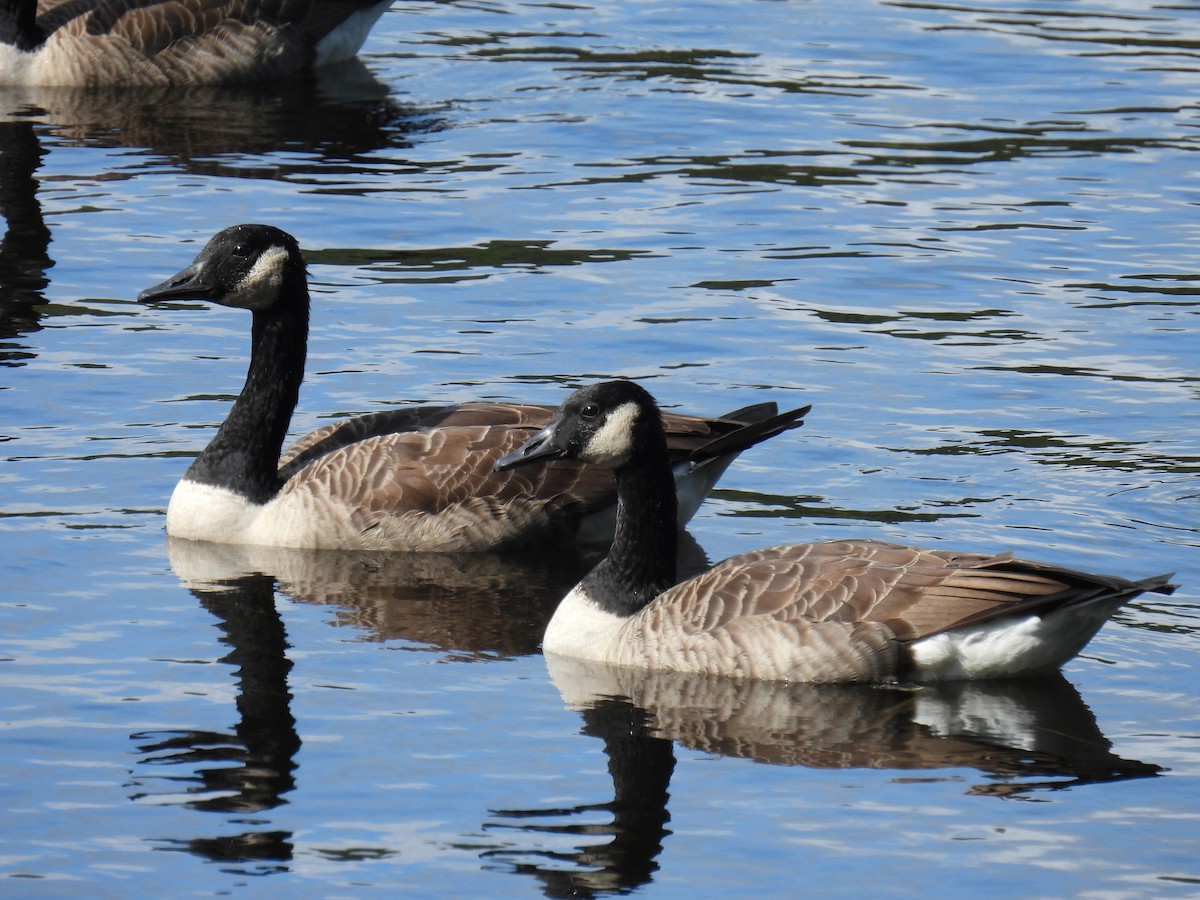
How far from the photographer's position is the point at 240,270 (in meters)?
13.0

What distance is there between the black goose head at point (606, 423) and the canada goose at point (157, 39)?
13.2 meters

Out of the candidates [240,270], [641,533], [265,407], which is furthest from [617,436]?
[240,270]

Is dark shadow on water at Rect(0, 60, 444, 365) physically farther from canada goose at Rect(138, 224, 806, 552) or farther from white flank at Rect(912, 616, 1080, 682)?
white flank at Rect(912, 616, 1080, 682)

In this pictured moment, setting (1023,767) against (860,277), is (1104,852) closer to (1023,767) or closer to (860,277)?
(1023,767)

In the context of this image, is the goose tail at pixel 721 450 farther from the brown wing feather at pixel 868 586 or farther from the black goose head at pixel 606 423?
the brown wing feather at pixel 868 586

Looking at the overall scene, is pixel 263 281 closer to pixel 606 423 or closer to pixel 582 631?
pixel 606 423

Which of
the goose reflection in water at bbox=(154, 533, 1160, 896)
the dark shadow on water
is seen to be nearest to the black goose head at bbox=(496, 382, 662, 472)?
the goose reflection in water at bbox=(154, 533, 1160, 896)

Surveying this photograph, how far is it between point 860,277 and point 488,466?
5.50 meters

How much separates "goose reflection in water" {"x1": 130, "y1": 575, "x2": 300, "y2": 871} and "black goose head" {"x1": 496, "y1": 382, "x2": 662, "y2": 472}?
5.97 ft

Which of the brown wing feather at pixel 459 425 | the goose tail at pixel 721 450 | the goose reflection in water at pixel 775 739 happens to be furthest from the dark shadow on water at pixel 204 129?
the goose reflection in water at pixel 775 739

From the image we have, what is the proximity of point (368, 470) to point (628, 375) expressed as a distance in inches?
109

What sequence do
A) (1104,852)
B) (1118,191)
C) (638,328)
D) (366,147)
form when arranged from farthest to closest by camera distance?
(366,147) < (1118,191) < (638,328) < (1104,852)

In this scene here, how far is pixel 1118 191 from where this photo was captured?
765 inches

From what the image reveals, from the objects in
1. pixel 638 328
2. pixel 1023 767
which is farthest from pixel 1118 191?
pixel 1023 767
